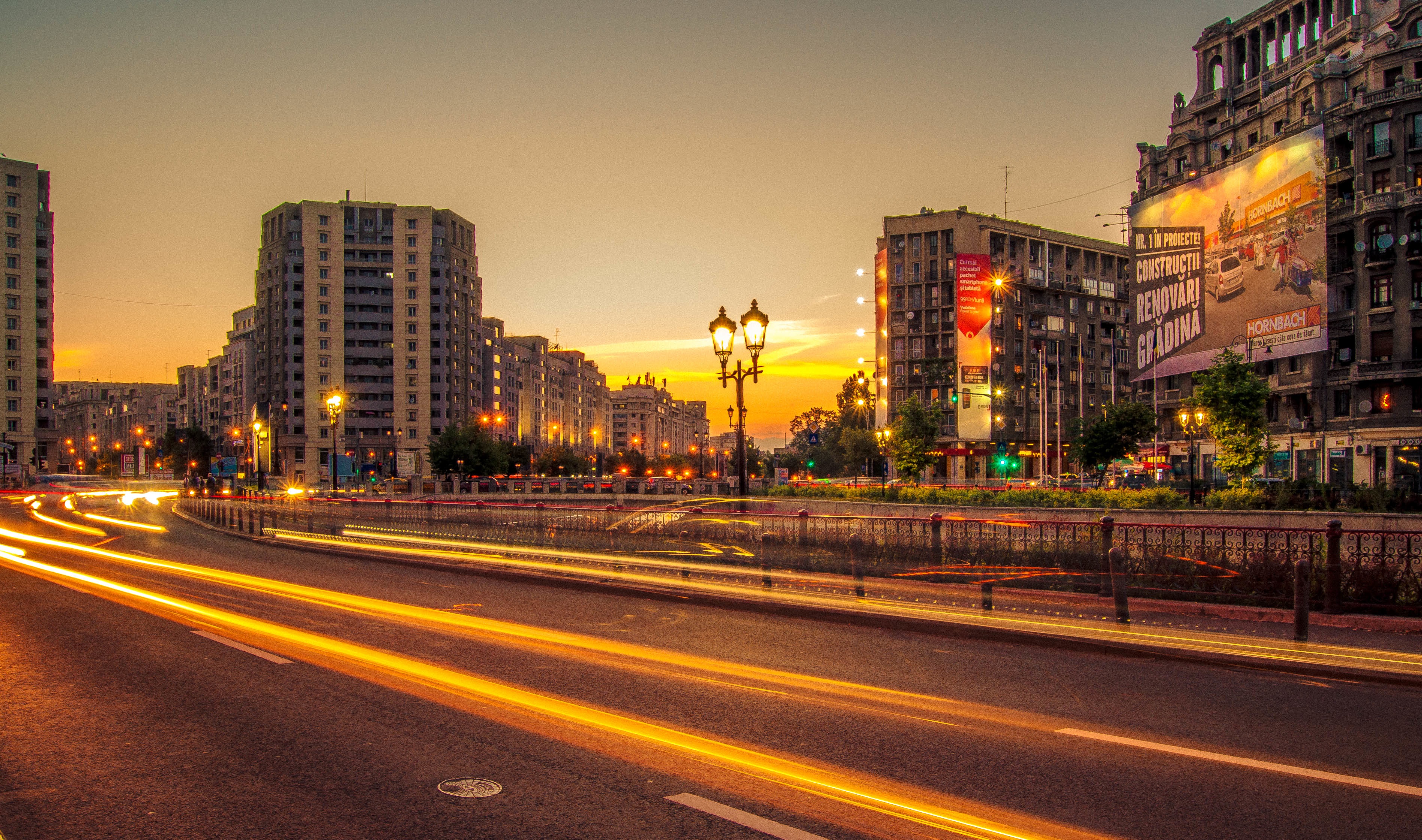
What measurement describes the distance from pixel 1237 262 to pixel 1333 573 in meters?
49.3

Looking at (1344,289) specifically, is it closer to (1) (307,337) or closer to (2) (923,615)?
(2) (923,615)

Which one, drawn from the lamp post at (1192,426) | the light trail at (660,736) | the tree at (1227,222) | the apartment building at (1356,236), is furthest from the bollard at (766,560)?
the tree at (1227,222)

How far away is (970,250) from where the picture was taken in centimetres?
10025

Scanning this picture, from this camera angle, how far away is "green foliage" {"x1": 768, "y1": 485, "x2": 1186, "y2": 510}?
110 feet

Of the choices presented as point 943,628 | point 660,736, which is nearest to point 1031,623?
point 943,628

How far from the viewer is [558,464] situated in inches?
5025

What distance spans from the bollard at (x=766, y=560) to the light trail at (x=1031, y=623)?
0.17 meters

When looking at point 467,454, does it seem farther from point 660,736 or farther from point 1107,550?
point 660,736

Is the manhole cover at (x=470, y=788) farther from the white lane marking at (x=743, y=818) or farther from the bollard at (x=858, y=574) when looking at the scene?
the bollard at (x=858, y=574)

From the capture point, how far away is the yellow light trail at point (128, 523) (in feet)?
120

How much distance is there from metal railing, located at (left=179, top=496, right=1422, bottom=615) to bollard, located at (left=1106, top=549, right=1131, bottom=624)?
1.38 ft

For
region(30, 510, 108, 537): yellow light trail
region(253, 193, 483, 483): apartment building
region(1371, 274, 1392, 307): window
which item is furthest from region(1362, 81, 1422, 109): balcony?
region(253, 193, 483, 483): apartment building

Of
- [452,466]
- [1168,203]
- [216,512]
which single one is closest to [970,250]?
[1168,203]

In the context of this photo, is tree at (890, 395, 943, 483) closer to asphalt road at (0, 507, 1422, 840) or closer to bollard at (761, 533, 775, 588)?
bollard at (761, 533, 775, 588)
